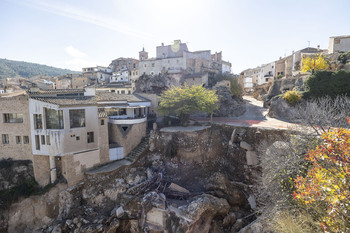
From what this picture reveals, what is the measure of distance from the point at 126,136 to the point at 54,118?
6723mm

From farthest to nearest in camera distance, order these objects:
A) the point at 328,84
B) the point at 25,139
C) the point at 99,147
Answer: the point at 328,84 → the point at 99,147 → the point at 25,139

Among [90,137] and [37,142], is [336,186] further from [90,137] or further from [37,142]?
[37,142]

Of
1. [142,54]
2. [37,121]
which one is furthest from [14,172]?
[142,54]

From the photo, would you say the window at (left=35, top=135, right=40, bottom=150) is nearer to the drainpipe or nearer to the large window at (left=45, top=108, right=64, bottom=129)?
the large window at (left=45, top=108, right=64, bottom=129)

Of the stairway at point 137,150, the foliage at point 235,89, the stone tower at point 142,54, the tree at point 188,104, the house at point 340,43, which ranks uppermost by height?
the stone tower at point 142,54

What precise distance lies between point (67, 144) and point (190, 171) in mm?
11712

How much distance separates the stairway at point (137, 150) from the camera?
18359mm

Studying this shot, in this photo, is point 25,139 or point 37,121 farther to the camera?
point 25,139

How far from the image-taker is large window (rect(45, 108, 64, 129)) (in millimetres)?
15258

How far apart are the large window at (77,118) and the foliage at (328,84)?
25.7 m

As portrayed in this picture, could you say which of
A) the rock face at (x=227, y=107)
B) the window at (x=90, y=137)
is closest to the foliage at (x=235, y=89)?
the rock face at (x=227, y=107)

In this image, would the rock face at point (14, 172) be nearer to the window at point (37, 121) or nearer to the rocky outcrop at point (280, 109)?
the window at point (37, 121)

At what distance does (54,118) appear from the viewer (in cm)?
1538

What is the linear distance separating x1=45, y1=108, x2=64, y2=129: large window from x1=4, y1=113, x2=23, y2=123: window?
3346 millimetres
